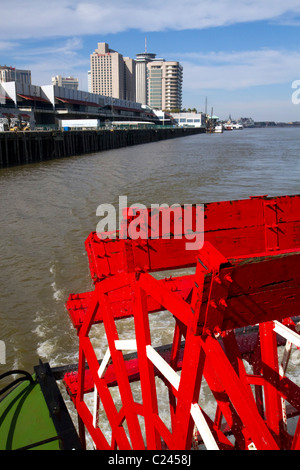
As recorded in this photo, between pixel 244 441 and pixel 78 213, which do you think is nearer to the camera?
pixel 244 441

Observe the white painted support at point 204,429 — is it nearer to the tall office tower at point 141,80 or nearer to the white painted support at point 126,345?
the white painted support at point 126,345

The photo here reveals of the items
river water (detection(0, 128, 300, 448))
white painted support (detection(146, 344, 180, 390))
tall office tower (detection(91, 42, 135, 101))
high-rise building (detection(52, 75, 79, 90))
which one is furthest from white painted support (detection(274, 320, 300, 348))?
high-rise building (detection(52, 75, 79, 90))

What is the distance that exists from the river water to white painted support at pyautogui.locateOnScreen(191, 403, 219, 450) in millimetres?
3495

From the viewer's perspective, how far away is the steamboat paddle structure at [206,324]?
7.84 feet

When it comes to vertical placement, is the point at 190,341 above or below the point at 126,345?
above

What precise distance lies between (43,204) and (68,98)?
44.4m

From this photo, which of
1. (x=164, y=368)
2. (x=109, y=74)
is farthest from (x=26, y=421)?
(x=109, y=74)

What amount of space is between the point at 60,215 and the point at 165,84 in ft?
453

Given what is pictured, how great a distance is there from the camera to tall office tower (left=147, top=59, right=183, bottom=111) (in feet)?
463

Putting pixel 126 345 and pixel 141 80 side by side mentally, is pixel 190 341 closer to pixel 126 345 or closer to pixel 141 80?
pixel 126 345

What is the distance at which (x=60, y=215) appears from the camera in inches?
508
